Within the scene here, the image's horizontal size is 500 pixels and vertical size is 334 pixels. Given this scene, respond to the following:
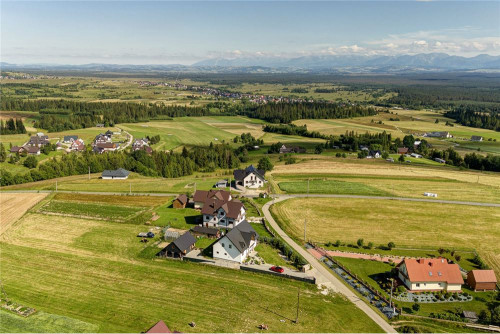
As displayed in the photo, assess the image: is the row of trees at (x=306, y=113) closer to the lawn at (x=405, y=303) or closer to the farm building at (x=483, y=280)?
the lawn at (x=405, y=303)

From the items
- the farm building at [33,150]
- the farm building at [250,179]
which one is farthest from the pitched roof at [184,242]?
the farm building at [33,150]

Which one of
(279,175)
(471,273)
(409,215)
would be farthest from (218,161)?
(471,273)

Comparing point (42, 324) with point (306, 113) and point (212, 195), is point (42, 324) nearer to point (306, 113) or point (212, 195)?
point (212, 195)

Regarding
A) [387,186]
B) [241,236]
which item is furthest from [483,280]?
[387,186]

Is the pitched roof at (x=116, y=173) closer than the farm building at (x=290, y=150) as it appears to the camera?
Yes

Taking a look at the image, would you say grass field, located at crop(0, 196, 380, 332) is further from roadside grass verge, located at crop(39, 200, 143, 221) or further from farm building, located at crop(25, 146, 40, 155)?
farm building, located at crop(25, 146, 40, 155)

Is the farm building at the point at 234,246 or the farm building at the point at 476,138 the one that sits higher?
the farm building at the point at 476,138
